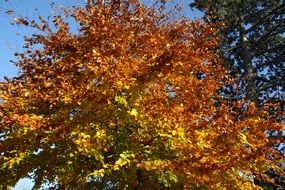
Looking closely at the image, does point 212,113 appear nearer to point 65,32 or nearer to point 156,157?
point 156,157

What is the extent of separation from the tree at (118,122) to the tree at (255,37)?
34.6ft

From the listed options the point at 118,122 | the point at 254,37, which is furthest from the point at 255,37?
the point at 118,122

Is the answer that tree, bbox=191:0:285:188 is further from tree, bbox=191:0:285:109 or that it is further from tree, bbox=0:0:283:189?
tree, bbox=0:0:283:189

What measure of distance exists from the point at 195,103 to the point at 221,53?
40.0ft

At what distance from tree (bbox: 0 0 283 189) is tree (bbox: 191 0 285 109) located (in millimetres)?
10535

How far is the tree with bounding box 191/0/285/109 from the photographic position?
21.2m

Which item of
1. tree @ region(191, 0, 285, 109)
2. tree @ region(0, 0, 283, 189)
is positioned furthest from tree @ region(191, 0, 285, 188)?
tree @ region(0, 0, 283, 189)

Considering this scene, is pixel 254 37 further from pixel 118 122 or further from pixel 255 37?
pixel 118 122

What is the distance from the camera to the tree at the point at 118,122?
9.10 meters

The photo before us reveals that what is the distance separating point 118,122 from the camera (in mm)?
10062

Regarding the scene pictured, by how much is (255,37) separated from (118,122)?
15054 millimetres

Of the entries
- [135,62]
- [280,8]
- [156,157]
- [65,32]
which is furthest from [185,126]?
[280,8]

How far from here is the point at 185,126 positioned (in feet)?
31.7

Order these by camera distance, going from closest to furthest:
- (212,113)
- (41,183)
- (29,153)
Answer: (29,153) → (41,183) → (212,113)
